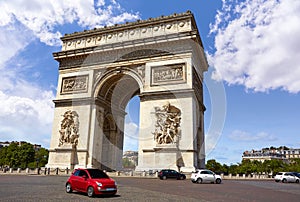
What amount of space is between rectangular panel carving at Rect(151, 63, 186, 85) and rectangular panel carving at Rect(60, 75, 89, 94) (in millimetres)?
7754

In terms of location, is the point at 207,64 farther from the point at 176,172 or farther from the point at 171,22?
the point at 176,172

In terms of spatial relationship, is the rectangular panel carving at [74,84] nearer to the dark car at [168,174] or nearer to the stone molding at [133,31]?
the stone molding at [133,31]

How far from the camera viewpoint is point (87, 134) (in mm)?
26250

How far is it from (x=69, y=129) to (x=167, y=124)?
10.4 meters

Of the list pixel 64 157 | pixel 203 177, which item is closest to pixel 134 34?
pixel 64 157

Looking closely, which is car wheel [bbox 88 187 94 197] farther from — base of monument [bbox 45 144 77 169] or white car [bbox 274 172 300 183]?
white car [bbox 274 172 300 183]

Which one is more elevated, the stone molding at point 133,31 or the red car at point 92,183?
the stone molding at point 133,31

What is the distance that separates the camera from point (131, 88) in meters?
31.7

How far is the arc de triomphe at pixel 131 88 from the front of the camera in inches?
917

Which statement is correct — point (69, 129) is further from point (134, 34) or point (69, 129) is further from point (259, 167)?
point (259, 167)

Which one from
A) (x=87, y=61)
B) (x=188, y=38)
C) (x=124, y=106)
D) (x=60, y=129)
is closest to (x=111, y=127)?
(x=124, y=106)

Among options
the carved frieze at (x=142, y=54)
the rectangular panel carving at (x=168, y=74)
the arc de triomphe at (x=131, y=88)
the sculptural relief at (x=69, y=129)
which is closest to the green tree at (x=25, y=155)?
the arc de triomphe at (x=131, y=88)

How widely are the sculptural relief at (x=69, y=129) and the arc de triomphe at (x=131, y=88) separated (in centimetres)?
10

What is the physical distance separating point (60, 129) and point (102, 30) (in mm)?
11583
